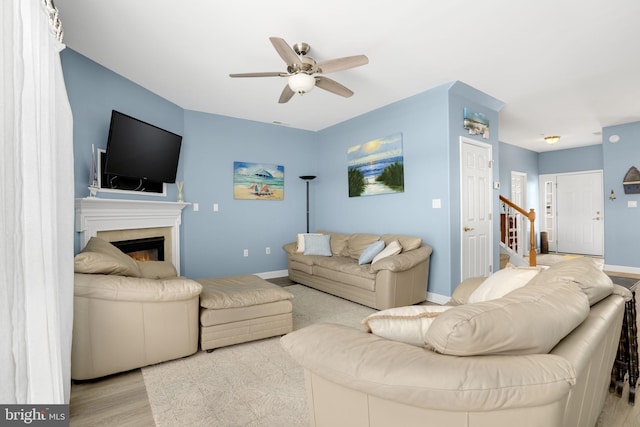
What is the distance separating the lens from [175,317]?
2234 millimetres

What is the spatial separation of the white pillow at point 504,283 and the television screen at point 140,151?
3.43 meters

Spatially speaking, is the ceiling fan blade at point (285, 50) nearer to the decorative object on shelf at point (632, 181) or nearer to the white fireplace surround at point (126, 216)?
the white fireplace surround at point (126, 216)

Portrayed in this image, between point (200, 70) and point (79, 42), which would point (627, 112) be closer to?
point (200, 70)

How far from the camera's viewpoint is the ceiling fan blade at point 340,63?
2499 mm

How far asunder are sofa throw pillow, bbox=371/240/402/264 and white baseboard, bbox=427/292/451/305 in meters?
0.78

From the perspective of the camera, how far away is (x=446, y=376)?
29.6 inches

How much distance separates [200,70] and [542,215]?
8.50 m

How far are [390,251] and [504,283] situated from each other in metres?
2.06

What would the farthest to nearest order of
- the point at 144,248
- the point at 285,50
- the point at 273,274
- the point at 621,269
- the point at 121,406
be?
the point at 621,269 < the point at 273,274 < the point at 144,248 < the point at 285,50 < the point at 121,406

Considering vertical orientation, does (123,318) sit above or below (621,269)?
above

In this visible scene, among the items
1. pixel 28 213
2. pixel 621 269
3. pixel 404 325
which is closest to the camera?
pixel 404 325

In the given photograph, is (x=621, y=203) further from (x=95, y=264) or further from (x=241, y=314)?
(x=95, y=264)

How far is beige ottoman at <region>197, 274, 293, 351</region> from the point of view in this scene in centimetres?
241

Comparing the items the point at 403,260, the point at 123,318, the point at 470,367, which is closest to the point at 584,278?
the point at 470,367
